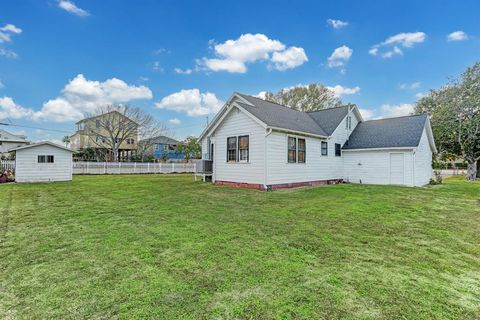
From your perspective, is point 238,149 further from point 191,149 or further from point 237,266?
point 191,149

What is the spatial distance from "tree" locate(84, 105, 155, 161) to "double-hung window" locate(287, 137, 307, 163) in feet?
79.7

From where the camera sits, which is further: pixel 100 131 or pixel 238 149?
pixel 100 131

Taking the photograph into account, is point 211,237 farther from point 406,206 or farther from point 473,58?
point 473,58

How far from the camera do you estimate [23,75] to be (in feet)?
52.1

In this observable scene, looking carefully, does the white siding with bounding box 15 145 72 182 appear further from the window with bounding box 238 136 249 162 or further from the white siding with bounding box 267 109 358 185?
the white siding with bounding box 267 109 358 185

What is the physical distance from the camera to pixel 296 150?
39.9 feet

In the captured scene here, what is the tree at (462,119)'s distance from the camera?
20.0 metres

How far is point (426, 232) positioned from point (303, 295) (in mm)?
3807

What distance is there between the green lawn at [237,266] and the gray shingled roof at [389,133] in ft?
28.4

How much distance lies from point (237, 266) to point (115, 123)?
31244 mm

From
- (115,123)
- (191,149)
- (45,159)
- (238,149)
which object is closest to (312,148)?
(238,149)

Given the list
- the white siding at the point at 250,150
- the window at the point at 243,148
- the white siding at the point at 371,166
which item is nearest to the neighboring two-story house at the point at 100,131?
the white siding at the point at 250,150

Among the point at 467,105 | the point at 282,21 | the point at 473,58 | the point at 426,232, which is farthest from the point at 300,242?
the point at 473,58

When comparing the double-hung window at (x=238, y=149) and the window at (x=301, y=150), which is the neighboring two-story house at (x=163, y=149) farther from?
the window at (x=301, y=150)
